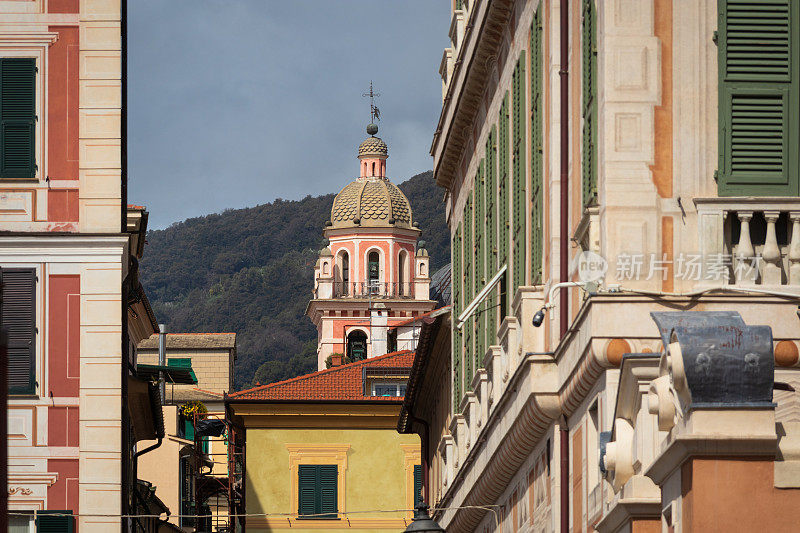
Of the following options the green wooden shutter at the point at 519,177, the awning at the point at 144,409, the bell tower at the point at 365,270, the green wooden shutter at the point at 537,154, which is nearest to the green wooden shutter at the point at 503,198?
the green wooden shutter at the point at 519,177

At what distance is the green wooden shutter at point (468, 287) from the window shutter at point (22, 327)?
664 cm

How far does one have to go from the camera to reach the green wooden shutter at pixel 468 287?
30000 mm

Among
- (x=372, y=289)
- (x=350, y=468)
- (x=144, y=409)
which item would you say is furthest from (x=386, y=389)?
(x=372, y=289)

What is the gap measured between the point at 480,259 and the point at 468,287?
1.96 metres

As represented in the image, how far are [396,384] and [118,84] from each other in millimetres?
33296

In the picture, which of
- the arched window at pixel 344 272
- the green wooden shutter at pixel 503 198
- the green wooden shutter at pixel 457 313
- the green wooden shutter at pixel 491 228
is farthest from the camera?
the arched window at pixel 344 272

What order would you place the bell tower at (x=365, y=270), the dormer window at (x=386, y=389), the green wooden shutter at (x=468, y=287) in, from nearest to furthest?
the green wooden shutter at (x=468, y=287), the dormer window at (x=386, y=389), the bell tower at (x=365, y=270)

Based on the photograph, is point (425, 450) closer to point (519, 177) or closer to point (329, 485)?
point (329, 485)

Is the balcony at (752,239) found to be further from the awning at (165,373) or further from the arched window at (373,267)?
the arched window at (373,267)

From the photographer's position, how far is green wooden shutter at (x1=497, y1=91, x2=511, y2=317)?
25.2m

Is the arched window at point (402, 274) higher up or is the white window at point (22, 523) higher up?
the arched window at point (402, 274)

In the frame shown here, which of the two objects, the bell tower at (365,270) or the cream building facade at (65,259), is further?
the bell tower at (365,270)

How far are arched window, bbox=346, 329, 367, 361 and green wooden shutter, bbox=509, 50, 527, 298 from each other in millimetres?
86795

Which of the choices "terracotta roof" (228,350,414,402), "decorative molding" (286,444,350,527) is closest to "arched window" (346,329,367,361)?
"terracotta roof" (228,350,414,402)
